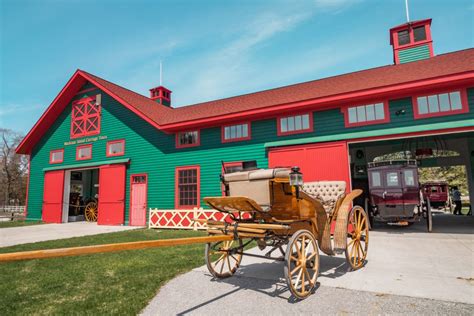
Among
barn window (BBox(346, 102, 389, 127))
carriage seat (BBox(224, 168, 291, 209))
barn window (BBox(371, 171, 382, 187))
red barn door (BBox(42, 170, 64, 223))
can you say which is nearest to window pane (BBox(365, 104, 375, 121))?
barn window (BBox(346, 102, 389, 127))

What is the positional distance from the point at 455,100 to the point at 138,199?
1434 centimetres

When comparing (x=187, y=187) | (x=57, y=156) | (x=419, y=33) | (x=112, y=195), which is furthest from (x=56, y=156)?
(x=419, y=33)

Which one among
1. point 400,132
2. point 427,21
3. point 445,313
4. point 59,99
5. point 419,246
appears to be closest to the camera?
point 445,313

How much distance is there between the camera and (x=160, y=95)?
22.5 metres

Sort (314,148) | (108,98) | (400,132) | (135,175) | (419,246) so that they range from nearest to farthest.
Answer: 1. (419,246)
2. (400,132)
3. (314,148)
4. (135,175)
5. (108,98)

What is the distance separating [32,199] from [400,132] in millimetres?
22171

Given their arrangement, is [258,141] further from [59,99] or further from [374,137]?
[59,99]

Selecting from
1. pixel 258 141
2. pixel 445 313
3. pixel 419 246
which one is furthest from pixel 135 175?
pixel 445 313

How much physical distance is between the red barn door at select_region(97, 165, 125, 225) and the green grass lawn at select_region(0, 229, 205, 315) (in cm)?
847

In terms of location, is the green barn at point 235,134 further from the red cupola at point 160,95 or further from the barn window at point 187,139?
the red cupola at point 160,95

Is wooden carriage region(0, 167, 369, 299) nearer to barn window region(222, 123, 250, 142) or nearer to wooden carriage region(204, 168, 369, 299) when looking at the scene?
wooden carriage region(204, 168, 369, 299)

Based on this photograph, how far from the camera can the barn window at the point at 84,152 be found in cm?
1709

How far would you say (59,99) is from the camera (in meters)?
18.0

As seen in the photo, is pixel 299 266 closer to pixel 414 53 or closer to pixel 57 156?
pixel 414 53
